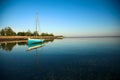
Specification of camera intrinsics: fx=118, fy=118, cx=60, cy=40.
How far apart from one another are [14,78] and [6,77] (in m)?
0.71

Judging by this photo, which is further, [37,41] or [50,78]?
[37,41]

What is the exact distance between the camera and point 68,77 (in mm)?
8188

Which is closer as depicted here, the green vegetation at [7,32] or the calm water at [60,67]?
the calm water at [60,67]

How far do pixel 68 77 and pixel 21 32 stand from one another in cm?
8865

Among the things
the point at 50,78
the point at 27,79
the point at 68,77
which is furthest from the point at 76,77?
the point at 27,79

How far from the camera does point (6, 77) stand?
826 centimetres

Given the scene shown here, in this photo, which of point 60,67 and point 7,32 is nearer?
point 60,67

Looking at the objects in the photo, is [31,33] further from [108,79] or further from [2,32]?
[108,79]

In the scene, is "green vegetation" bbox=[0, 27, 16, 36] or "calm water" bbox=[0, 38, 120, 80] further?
"green vegetation" bbox=[0, 27, 16, 36]

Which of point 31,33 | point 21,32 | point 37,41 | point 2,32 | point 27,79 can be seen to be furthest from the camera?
point 31,33

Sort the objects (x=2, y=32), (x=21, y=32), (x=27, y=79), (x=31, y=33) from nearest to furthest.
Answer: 1. (x=27, y=79)
2. (x=2, y=32)
3. (x=21, y=32)
4. (x=31, y=33)

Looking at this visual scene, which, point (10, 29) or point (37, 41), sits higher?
point (10, 29)

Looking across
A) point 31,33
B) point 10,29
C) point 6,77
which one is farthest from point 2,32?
point 6,77

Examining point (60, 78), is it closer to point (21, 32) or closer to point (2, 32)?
point (2, 32)
